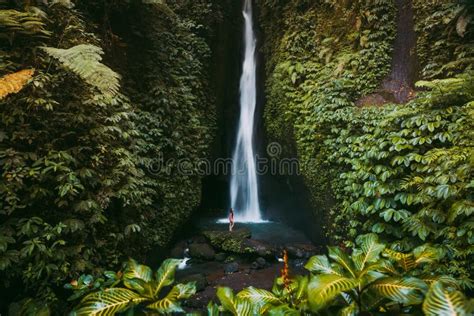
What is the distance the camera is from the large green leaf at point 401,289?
1684 millimetres

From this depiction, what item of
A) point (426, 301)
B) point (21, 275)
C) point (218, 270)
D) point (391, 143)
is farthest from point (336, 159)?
point (21, 275)

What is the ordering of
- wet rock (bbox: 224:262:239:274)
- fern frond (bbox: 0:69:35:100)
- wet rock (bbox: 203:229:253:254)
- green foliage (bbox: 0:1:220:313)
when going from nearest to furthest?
fern frond (bbox: 0:69:35:100)
green foliage (bbox: 0:1:220:313)
wet rock (bbox: 224:262:239:274)
wet rock (bbox: 203:229:253:254)

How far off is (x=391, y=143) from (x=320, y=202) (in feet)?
9.39

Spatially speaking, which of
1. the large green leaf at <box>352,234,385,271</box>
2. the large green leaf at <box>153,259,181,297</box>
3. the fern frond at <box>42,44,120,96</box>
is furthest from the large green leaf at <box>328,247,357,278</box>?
the fern frond at <box>42,44,120,96</box>

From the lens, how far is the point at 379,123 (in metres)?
5.33

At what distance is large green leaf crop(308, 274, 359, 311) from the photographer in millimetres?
1682

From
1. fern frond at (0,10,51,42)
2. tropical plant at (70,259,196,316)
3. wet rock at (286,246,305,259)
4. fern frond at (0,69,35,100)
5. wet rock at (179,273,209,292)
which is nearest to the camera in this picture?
tropical plant at (70,259,196,316)

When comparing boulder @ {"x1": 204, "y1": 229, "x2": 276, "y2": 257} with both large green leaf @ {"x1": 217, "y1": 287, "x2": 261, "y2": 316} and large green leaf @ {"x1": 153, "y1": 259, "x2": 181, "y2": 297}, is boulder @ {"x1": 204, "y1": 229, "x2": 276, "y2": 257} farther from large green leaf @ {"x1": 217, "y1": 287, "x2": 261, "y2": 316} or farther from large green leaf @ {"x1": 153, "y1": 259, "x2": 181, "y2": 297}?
large green leaf @ {"x1": 217, "y1": 287, "x2": 261, "y2": 316}

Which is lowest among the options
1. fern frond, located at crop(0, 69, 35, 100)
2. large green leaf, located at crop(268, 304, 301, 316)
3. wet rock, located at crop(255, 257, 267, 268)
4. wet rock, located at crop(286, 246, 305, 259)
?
wet rock, located at crop(255, 257, 267, 268)

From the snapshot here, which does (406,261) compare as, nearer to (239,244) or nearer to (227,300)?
(227,300)

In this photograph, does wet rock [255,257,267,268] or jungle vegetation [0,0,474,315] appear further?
wet rock [255,257,267,268]

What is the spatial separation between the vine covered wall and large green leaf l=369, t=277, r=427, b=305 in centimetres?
241

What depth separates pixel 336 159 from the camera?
20.7ft

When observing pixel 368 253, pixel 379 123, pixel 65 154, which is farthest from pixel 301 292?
pixel 379 123
